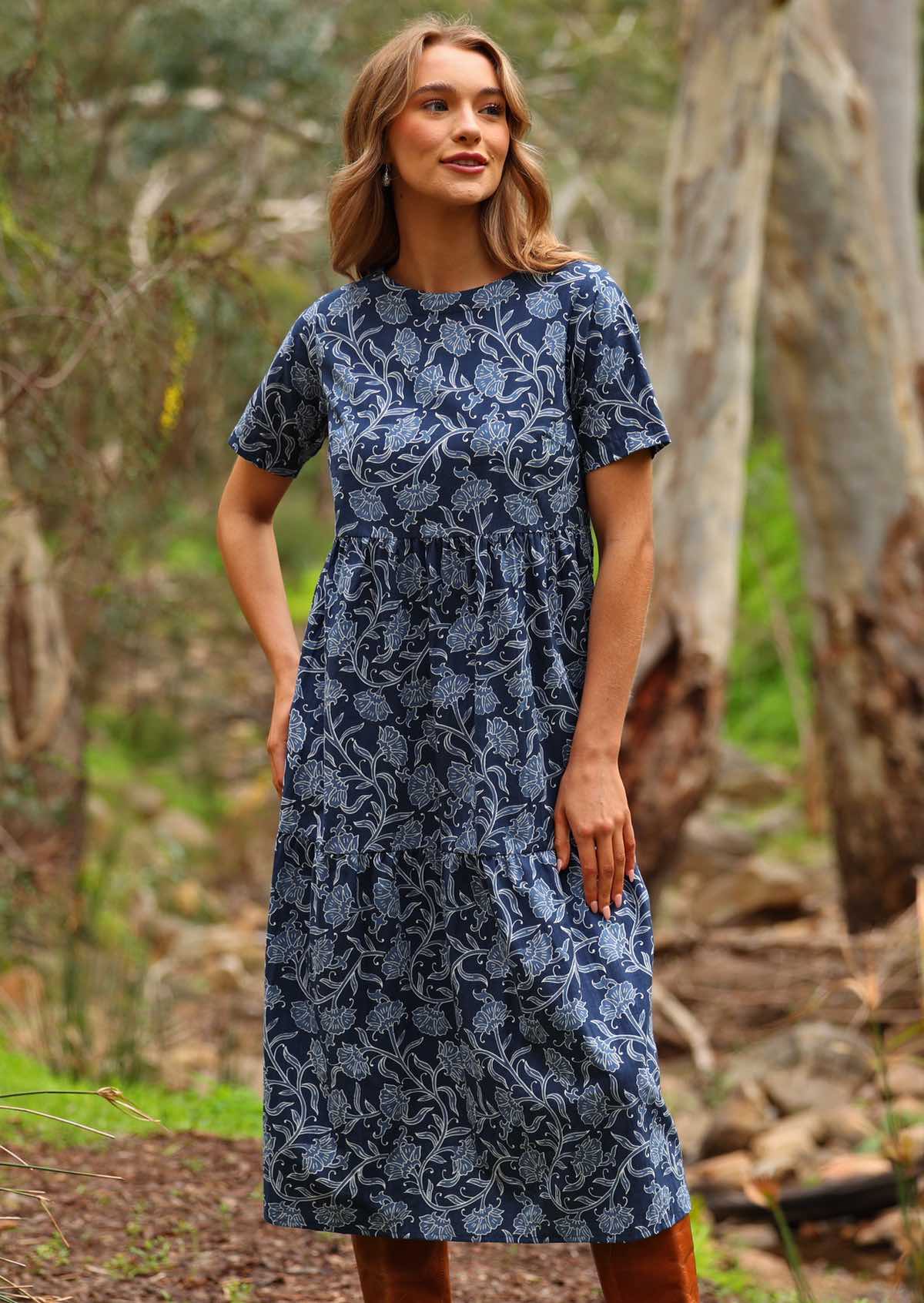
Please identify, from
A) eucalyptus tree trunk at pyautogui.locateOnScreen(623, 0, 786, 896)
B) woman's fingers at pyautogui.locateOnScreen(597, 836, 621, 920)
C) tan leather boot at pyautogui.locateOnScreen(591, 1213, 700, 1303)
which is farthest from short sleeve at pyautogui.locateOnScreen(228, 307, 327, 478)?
eucalyptus tree trunk at pyautogui.locateOnScreen(623, 0, 786, 896)

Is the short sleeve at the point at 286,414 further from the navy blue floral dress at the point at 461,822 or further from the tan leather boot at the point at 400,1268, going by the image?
the tan leather boot at the point at 400,1268

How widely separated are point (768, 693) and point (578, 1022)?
50.7 feet

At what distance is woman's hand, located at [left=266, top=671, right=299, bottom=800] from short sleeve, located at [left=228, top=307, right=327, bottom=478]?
1.22ft

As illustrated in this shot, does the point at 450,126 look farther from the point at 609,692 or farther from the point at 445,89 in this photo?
the point at 609,692

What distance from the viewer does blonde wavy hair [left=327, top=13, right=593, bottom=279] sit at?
2340mm

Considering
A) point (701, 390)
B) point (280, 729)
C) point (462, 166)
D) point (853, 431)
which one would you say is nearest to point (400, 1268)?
point (280, 729)

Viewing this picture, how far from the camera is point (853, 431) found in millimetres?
7406

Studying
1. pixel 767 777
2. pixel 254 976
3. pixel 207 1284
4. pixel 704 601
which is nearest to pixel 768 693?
pixel 767 777

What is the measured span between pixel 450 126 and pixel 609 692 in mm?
869

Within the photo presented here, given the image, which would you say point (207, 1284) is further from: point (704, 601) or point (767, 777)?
point (767, 777)

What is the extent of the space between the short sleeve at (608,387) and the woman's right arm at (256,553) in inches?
22.0

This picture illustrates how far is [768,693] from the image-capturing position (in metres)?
17.3

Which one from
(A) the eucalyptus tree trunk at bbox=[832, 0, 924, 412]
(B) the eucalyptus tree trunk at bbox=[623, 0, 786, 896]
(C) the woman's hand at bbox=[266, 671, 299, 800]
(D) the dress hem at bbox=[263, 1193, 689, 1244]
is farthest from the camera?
(A) the eucalyptus tree trunk at bbox=[832, 0, 924, 412]

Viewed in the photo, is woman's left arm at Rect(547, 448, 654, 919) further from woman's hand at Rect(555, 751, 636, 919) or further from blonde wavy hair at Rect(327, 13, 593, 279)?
blonde wavy hair at Rect(327, 13, 593, 279)
